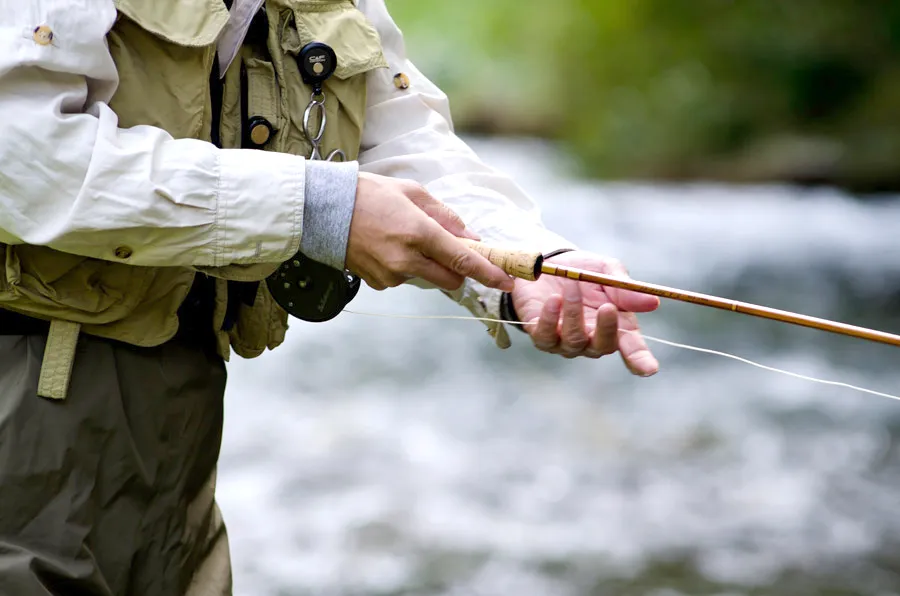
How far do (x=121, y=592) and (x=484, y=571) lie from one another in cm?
228

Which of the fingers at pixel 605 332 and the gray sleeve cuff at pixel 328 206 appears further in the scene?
the fingers at pixel 605 332

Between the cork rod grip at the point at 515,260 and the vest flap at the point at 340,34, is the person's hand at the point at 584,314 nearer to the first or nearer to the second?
the cork rod grip at the point at 515,260

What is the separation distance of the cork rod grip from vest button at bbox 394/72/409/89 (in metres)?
0.32

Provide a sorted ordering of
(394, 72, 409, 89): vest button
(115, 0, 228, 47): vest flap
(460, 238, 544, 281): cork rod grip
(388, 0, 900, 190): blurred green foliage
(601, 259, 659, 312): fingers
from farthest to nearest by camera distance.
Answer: (388, 0, 900, 190): blurred green foliage, (394, 72, 409, 89): vest button, (601, 259, 659, 312): fingers, (460, 238, 544, 281): cork rod grip, (115, 0, 228, 47): vest flap

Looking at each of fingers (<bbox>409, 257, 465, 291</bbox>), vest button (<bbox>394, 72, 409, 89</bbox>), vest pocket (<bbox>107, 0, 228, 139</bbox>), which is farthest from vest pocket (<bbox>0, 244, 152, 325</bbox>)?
vest button (<bbox>394, 72, 409, 89</bbox>)

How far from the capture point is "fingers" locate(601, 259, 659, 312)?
Answer: 1.39 meters

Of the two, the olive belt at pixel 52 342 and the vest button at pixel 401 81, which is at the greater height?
the vest button at pixel 401 81

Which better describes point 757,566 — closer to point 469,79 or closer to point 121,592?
point 121,592

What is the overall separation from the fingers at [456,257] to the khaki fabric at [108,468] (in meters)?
0.37

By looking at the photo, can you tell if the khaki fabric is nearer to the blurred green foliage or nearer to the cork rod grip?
the cork rod grip

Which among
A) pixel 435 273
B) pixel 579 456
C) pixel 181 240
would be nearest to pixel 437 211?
pixel 435 273

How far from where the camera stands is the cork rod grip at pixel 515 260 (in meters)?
1.26

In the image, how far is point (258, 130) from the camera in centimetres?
129

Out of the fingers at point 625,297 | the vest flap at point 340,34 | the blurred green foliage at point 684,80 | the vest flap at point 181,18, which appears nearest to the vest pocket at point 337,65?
the vest flap at point 340,34
